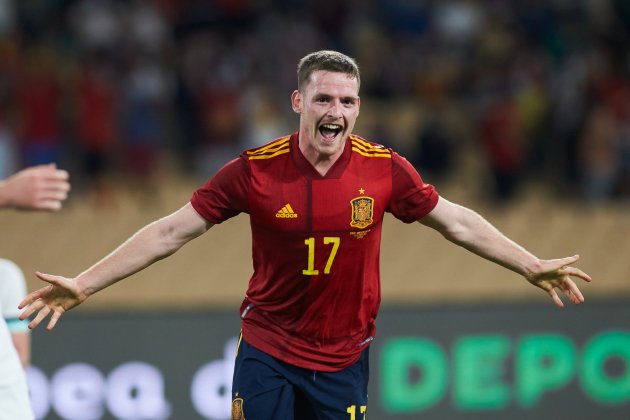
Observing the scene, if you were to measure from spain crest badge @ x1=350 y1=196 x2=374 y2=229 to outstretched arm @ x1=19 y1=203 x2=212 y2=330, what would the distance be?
2.14 feet

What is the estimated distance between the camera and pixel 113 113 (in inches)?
467

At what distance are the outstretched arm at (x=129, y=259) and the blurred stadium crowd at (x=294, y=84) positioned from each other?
6.61m

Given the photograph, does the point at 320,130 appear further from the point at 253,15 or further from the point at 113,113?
the point at 253,15

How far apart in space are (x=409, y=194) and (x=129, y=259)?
126 centimetres

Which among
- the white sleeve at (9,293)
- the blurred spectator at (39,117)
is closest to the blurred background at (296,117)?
the blurred spectator at (39,117)

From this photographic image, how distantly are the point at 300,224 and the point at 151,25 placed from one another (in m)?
8.37

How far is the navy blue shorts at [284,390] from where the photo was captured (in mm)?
5105

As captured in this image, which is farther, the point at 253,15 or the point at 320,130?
the point at 253,15

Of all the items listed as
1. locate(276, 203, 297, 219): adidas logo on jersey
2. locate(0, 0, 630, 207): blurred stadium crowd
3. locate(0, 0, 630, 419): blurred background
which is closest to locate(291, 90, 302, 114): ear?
locate(276, 203, 297, 219): adidas logo on jersey

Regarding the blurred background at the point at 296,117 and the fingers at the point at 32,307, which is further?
the blurred background at the point at 296,117

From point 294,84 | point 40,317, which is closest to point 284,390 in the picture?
point 40,317

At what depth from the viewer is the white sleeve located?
573 centimetres

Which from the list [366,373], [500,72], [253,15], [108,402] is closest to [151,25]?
[253,15]

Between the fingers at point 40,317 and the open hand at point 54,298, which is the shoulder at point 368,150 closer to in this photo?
the open hand at point 54,298
